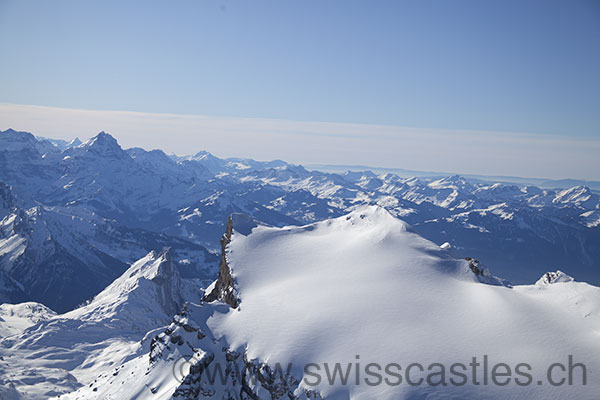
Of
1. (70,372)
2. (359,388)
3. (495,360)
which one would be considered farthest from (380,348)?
A: (70,372)

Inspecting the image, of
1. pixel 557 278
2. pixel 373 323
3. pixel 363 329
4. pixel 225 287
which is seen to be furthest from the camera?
pixel 557 278

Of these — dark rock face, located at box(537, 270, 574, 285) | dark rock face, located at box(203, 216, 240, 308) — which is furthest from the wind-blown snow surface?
dark rock face, located at box(537, 270, 574, 285)

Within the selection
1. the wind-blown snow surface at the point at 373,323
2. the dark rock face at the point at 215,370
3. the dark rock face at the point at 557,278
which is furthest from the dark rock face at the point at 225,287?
the dark rock face at the point at 557,278

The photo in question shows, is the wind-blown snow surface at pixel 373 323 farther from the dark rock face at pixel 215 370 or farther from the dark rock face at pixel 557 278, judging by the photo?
the dark rock face at pixel 557 278

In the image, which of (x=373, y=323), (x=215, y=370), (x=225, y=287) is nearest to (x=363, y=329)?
(x=373, y=323)

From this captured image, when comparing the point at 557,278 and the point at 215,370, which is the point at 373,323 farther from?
the point at 557,278

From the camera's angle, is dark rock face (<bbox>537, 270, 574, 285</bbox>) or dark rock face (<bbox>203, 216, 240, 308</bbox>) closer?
dark rock face (<bbox>203, 216, 240, 308</bbox>)

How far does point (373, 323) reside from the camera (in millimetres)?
57250

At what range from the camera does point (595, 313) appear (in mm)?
54438

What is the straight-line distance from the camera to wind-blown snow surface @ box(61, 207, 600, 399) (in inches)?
1950

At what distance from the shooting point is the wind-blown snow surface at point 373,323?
163 feet

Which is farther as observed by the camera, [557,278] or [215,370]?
[557,278]

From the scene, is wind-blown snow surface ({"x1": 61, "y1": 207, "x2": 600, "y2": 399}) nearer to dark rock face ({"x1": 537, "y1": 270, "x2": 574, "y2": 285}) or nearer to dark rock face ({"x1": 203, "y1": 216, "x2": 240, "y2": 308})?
dark rock face ({"x1": 203, "y1": 216, "x2": 240, "y2": 308})

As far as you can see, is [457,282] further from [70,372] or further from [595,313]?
[70,372]
